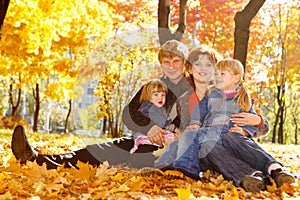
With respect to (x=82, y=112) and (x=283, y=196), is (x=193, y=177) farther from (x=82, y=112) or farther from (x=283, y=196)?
(x=82, y=112)

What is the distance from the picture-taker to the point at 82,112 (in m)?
3.83

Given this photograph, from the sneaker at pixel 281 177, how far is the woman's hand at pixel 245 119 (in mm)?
456

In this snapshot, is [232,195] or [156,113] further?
[156,113]

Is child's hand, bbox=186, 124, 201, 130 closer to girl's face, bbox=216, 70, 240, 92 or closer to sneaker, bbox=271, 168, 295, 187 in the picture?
girl's face, bbox=216, 70, 240, 92

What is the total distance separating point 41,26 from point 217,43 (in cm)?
630

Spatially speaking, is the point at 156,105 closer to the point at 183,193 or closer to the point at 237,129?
the point at 237,129

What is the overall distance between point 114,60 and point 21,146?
1334mm

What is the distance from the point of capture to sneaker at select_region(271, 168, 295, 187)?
305 centimetres

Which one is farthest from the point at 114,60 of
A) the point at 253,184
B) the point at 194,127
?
the point at 253,184

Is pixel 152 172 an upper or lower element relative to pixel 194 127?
lower

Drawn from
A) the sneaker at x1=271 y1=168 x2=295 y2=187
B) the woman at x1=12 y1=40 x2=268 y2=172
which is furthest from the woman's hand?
the sneaker at x1=271 y1=168 x2=295 y2=187

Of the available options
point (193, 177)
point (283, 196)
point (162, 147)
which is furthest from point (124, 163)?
point (283, 196)

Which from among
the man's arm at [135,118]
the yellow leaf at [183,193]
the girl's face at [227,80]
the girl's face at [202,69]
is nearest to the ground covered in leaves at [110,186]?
the yellow leaf at [183,193]

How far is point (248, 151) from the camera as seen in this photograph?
11.0 feet
